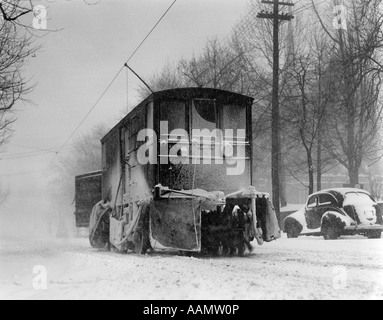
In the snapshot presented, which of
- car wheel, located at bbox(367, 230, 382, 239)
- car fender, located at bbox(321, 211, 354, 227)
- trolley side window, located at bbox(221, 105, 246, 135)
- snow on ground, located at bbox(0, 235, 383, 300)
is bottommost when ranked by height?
car wheel, located at bbox(367, 230, 382, 239)

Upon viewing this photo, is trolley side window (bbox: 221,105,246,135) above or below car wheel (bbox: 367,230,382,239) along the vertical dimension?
above

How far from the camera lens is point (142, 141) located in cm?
1332

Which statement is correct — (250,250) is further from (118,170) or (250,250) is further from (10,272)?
(10,272)

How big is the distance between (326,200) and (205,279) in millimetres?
12279

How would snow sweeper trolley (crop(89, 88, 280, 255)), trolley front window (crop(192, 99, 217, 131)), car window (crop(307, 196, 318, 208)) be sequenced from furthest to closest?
car window (crop(307, 196, 318, 208)) < trolley front window (crop(192, 99, 217, 131)) < snow sweeper trolley (crop(89, 88, 280, 255))

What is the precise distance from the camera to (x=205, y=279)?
801cm

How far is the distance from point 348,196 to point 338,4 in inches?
427

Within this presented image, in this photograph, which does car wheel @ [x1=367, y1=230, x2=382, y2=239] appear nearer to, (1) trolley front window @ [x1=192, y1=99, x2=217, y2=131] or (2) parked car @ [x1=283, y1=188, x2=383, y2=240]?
(2) parked car @ [x1=283, y1=188, x2=383, y2=240]

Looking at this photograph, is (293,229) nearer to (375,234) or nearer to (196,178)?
(375,234)

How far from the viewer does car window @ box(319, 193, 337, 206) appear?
62.6 feet

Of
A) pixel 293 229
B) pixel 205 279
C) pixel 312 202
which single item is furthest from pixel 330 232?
pixel 205 279

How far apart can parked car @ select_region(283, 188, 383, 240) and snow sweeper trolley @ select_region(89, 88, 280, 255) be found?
5.74 m

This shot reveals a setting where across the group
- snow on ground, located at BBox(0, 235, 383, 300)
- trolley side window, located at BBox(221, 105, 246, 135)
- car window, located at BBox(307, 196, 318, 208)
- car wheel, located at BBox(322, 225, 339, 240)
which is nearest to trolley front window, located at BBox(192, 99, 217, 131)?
trolley side window, located at BBox(221, 105, 246, 135)
